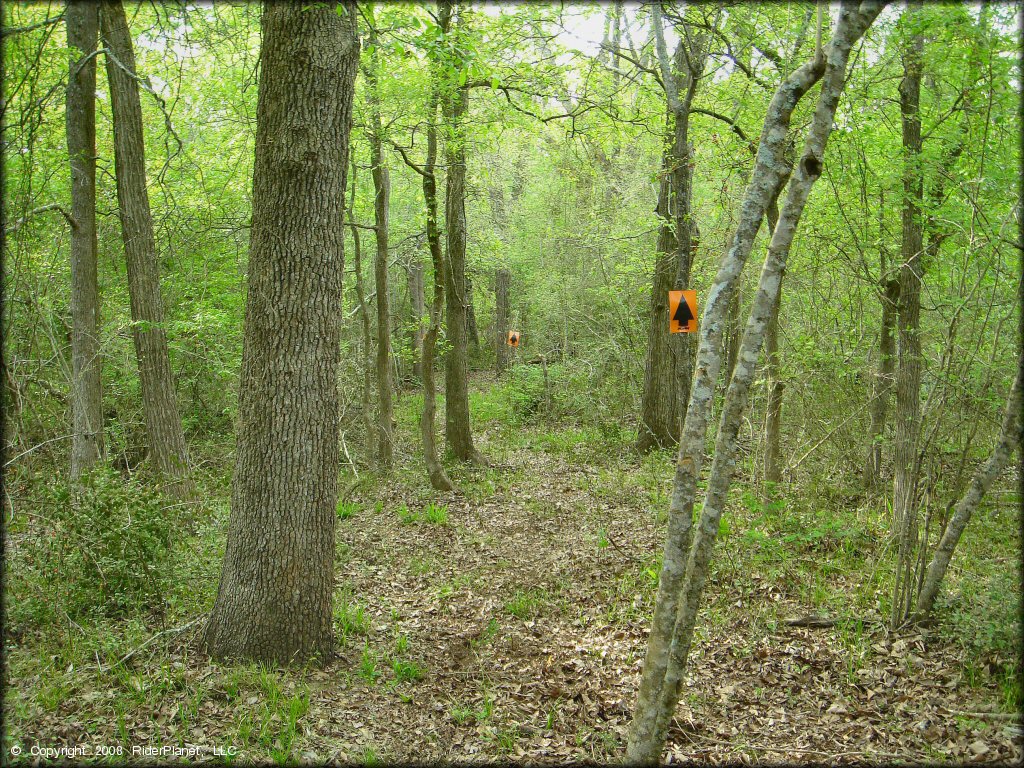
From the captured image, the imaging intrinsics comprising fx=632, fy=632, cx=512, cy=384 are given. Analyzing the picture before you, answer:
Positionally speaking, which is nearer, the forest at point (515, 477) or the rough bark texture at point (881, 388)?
the forest at point (515, 477)

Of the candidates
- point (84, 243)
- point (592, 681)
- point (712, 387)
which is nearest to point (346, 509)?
point (84, 243)

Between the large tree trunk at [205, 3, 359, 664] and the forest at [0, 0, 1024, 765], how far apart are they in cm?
2

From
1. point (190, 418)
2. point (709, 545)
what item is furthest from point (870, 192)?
point (190, 418)

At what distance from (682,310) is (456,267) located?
15.4 feet

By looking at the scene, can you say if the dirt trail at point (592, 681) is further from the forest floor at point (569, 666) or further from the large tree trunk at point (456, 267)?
the large tree trunk at point (456, 267)

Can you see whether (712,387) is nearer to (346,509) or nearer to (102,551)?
(102,551)

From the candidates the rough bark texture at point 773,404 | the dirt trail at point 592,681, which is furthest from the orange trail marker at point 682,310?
the dirt trail at point 592,681

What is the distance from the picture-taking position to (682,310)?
7539 millimetres

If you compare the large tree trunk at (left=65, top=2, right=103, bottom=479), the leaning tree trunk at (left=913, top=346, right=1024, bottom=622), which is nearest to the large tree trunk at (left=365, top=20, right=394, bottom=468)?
the large tree trunk at (left=65, top=2, right=103, bottom=479)

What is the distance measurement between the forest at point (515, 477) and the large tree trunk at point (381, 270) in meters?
0.12

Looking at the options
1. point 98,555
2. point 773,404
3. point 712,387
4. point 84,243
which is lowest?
point 98,555

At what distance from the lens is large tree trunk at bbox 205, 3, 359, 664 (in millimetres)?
4488

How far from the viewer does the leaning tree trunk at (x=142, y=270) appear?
24.3 feet

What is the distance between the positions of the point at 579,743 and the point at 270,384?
324 centimetres
